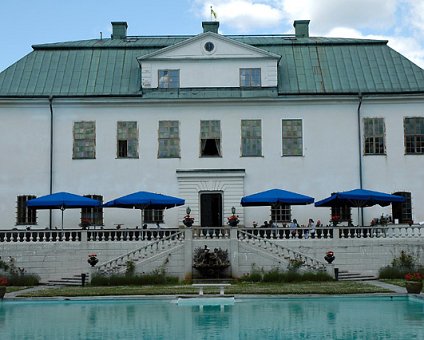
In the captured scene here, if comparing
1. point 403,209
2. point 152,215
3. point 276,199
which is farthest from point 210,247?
point 403,209

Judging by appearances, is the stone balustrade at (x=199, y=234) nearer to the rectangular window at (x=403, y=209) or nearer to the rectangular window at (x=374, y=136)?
the rectangular window at (x=403, y=209)

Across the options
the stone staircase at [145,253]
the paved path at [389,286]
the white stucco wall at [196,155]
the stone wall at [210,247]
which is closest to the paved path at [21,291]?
the stone wall at [210,247]

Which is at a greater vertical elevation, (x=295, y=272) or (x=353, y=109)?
(x=353, y=109)

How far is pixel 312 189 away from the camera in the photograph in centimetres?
3788

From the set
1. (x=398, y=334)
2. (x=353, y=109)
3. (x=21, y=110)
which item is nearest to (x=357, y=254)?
(x=353, y=109)

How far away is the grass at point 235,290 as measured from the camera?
25797 millimetres

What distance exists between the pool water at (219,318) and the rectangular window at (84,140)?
14.0m

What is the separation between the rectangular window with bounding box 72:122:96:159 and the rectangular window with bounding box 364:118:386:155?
543 inches

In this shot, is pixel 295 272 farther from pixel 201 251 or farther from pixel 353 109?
pixel 353 109

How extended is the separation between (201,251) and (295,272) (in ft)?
13.2

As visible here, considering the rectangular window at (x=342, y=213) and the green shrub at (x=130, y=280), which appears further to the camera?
the rectangular window at (x=342, y=213)

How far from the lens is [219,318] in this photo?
20.2 m

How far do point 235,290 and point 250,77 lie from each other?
15233 mm

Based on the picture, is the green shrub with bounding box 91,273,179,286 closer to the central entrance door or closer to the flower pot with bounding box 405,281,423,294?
the central entrance door
